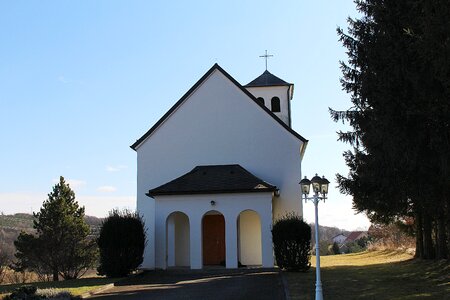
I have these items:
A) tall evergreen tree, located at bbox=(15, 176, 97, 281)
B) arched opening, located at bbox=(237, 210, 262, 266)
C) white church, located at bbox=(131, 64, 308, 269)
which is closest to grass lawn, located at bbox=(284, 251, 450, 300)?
arched opening, located at bbox=(237, 210, 262, 266)

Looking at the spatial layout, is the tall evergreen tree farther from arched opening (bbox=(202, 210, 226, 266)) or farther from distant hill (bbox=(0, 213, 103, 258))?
distant hill (bbox=(0, 213, 103, 258))

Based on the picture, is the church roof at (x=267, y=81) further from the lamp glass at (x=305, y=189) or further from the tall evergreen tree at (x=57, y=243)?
the lamp glass at (x=305, y=189)

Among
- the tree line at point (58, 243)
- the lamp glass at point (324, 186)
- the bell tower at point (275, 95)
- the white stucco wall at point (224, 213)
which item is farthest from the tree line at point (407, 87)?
the tree line at point (58, 243)

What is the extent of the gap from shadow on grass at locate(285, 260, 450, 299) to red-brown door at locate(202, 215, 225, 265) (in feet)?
21.2

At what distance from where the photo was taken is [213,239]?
27.7m

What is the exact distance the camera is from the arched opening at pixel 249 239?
1102 inches

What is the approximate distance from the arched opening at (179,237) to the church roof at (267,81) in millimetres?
12582

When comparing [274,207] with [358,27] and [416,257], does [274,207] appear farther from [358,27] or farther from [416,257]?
[358,27]

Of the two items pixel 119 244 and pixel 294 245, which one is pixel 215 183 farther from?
pixel 119 244

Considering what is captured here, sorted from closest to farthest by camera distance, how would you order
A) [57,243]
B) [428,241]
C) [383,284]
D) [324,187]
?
[324,187] → [383,284] → [428,241] → [57,243]

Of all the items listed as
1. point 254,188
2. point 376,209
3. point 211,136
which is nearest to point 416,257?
point 376,209

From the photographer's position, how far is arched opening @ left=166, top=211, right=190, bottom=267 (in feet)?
87.6

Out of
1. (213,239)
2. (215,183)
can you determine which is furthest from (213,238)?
(215,183)

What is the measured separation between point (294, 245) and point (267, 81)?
16.8m
